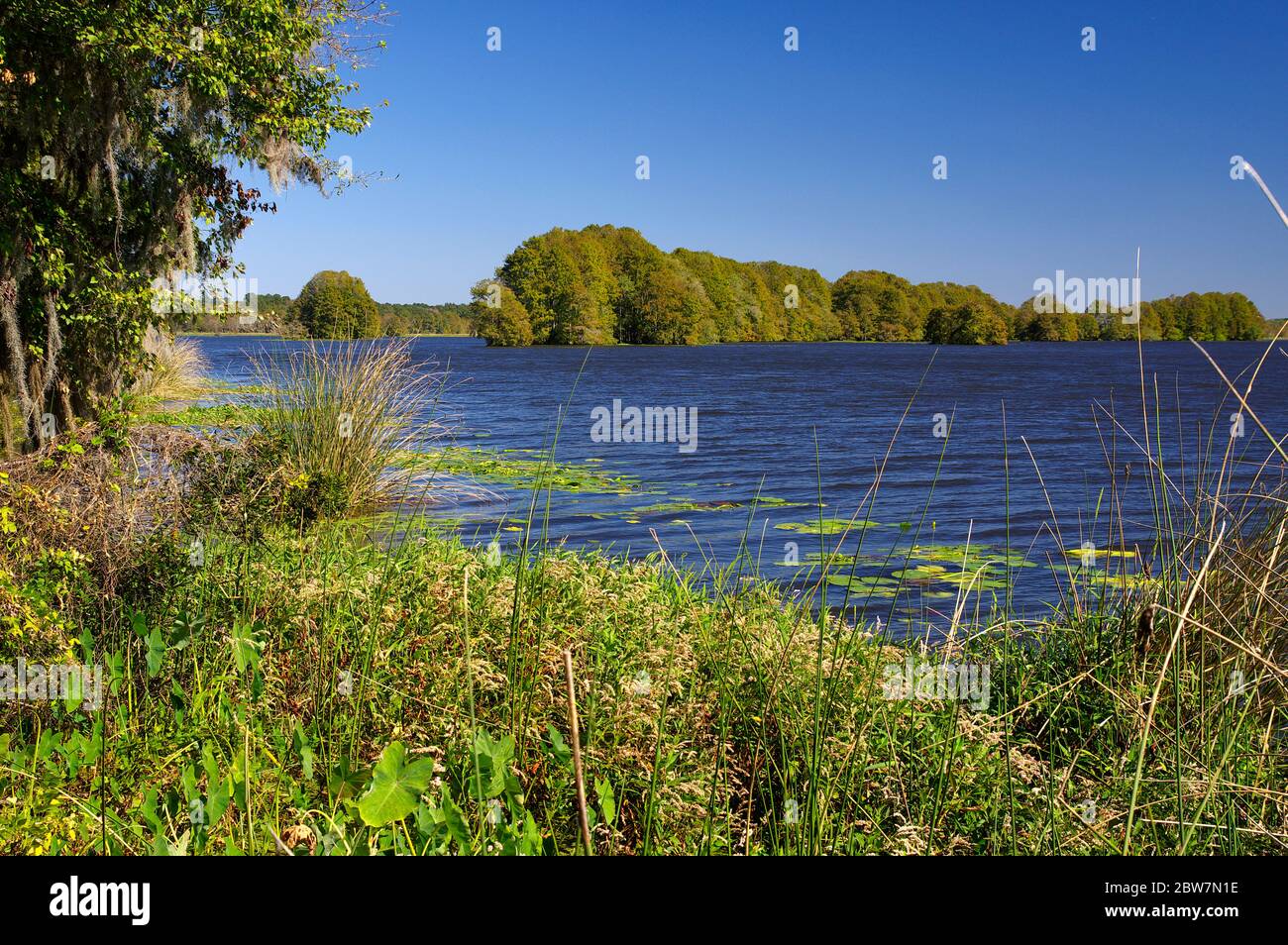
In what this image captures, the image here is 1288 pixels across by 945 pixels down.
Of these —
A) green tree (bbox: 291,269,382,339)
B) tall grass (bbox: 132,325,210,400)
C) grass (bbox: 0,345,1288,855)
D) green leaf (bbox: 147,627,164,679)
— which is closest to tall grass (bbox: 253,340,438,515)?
A: green tree (bbox: 291,269,382,339)

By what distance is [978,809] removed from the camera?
3264 millimetres

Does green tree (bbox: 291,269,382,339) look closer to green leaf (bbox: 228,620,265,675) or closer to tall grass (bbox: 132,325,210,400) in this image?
tall grass (bbox: 132,325,210,400)

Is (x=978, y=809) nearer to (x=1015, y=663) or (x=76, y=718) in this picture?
(x=1015, y=663)

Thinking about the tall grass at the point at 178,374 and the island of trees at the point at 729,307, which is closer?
the tall grass at the point at 178,374

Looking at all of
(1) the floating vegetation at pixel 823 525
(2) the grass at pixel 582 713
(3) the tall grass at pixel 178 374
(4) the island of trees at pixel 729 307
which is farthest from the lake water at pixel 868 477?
(4) the island of trees at pixel 729 307

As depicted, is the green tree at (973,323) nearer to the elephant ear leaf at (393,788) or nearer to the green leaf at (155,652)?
the green leaf at (155,652)

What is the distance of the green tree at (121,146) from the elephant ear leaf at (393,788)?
237 inches

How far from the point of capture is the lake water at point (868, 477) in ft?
26.3

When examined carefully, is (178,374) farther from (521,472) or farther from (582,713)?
(582,713)

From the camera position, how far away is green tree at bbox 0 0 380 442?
25.2ft

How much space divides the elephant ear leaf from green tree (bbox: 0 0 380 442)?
237 inches

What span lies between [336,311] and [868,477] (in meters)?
9.43

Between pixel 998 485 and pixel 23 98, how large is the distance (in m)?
13.5

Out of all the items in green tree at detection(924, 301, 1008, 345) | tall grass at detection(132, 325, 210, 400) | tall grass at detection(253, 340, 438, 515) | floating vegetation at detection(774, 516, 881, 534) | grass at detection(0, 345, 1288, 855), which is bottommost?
floating vegetation at detection(774, 516, 881, 534)
